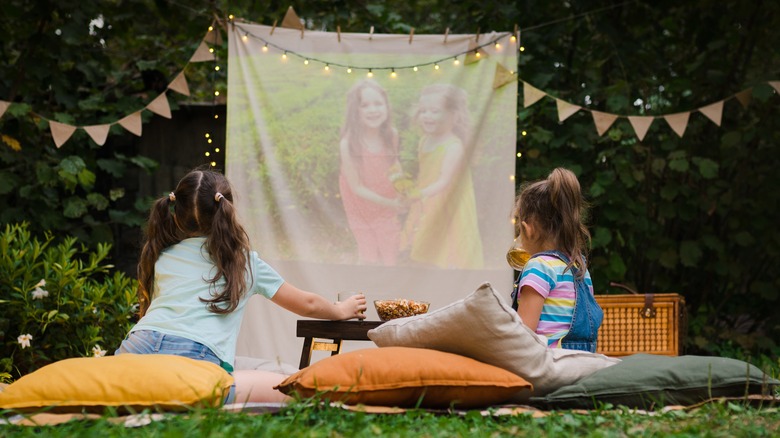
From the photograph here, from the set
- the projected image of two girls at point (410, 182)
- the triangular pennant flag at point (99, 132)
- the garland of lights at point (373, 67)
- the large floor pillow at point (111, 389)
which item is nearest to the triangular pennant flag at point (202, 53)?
the garland of lights at point (373, 67)

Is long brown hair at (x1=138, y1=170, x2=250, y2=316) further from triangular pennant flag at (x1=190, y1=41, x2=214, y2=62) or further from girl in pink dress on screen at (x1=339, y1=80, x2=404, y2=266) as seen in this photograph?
triangular pennant flag at (x1=190, y1=41, x2=214, y2=62)

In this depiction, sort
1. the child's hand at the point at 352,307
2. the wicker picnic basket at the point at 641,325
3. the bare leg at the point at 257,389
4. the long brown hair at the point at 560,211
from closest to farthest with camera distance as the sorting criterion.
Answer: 1. the bare leg at the point at 257,389
2. the long brown hair at the point at 560,211
3. the child's hand at the point at 352,307
4. the wicker picnic basket at the point at 641,325

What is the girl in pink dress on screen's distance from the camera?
470 centimetres

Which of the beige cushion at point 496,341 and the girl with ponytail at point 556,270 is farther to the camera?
the girl with ponytail at point 556,270

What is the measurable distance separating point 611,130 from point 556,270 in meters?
A: 2.55

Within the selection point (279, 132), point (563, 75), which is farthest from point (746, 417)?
point (563, 75)

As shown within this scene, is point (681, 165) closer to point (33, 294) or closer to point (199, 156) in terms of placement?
point (199, 156)

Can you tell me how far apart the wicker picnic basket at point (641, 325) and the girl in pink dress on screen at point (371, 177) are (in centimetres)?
117

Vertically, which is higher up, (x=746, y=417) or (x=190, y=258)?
(x=190, y=258)

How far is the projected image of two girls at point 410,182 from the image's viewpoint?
465cm

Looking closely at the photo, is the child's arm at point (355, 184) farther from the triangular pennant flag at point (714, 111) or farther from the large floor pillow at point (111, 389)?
the large floor pillow at point (111, 389)

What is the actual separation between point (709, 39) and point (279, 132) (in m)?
2.74

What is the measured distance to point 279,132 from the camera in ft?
15.4

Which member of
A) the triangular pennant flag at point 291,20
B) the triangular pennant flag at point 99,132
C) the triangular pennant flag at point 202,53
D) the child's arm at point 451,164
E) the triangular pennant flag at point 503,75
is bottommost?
the child's arm at point 451,164
